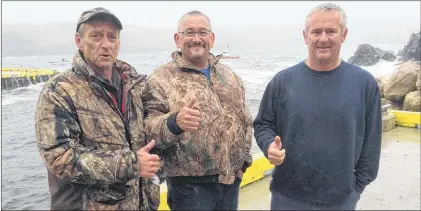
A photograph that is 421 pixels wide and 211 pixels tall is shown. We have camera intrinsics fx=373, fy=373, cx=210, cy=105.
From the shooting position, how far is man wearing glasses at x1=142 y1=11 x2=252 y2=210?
8.52 ft

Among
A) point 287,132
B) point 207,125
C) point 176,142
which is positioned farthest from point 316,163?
point 176,142

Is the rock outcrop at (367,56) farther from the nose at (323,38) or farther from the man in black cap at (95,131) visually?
the man in black cap at (95,131)

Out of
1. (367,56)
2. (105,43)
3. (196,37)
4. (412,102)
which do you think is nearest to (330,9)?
(196,37)

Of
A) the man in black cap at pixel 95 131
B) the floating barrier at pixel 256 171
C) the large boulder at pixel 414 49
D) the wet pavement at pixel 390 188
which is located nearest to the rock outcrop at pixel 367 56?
the large boulder at pixel 414 49

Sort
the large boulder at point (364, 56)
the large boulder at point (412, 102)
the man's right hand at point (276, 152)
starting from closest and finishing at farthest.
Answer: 1. the man's right hand at point (276, 152)
2. the large boulder at point (412, 102)
3. the large boulder at point (364, 56)

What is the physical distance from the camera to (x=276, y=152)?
217 centimetres

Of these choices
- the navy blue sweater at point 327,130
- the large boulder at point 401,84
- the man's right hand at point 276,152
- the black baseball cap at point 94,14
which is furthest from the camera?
the large boulder at point 401,84

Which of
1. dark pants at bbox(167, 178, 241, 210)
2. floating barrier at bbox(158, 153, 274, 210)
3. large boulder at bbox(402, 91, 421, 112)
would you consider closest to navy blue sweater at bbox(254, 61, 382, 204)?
dark pants at bbox(167, 178, 241, 210)

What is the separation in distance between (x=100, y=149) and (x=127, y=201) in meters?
0.34

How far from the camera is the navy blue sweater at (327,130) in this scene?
7.48ft

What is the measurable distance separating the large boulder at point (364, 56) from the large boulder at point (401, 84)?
3294 cm

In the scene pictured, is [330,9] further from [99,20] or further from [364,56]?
[364,56]

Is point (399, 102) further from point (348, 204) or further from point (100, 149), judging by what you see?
point (100, 149)

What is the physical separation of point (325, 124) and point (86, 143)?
140cm
